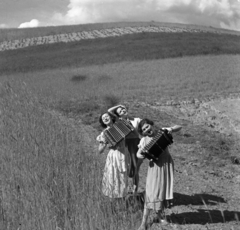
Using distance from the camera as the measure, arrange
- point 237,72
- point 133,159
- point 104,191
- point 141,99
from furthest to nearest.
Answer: point 237,72 < point 141,99 < point 133,159 < point 104,191

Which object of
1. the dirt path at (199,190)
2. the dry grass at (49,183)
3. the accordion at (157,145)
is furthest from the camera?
the dirt path at (199,190)

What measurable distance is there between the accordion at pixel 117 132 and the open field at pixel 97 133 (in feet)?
1.12

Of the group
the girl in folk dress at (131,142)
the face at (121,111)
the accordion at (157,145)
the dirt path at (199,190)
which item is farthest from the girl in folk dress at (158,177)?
the face at (121,111)

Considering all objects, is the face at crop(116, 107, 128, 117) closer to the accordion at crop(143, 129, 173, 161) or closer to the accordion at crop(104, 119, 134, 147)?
the accordion at crop(104, 119, 134, 147)

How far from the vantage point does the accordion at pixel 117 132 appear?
188 inches

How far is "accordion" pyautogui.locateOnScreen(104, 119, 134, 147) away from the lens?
15.7 feet

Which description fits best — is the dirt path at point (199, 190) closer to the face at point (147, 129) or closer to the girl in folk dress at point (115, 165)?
the girl in folk dress at point (115, 165)

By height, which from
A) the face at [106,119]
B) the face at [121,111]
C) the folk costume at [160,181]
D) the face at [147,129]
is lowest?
the folk costume at [160,181]

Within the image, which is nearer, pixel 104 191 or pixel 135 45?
pixel 104 191

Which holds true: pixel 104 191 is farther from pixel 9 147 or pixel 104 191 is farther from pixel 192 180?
pixel 192 180

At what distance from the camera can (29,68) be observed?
28.1 meters

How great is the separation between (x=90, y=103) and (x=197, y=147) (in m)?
5.43

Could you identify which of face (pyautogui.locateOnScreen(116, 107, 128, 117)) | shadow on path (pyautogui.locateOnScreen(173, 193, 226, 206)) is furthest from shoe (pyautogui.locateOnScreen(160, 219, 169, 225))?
face (pyautogui.locateOnScreen(116, 107, 128, 117))

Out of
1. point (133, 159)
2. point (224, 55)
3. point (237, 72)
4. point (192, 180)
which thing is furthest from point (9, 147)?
point (224, 55)
